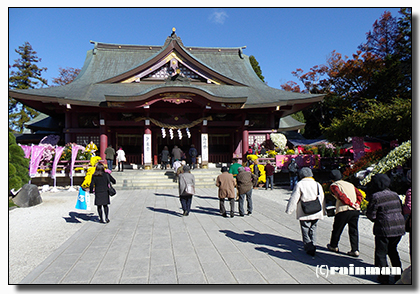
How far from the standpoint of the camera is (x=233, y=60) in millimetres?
24875

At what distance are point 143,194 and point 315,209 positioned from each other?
349 inches

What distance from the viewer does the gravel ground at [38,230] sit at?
15.1ft

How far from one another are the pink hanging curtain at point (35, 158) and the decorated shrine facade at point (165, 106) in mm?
3578

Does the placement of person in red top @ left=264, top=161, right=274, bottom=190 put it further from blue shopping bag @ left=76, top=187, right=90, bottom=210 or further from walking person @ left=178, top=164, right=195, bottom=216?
blue shopping bag @ left=76, top=187, right=90, bottom=210

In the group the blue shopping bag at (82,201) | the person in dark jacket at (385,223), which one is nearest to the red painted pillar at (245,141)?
the blue shopping bag at (82,201)

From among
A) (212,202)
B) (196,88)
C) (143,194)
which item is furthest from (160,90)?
(212,202)

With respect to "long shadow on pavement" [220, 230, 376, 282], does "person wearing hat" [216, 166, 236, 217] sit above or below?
above

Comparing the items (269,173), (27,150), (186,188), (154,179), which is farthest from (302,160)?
(27,150)

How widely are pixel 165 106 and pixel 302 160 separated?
29.4 feet

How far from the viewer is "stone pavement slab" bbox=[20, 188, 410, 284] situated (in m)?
3.79

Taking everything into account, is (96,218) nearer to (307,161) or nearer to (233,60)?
(307,161)

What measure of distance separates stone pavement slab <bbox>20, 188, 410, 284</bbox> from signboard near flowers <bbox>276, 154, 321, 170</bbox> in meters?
7.70

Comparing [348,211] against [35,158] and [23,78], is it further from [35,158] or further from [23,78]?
[23,78]

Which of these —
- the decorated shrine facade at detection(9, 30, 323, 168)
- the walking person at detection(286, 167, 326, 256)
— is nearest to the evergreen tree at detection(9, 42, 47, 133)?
the decorated shrine facade at detection(9, 30, 323, 168)
